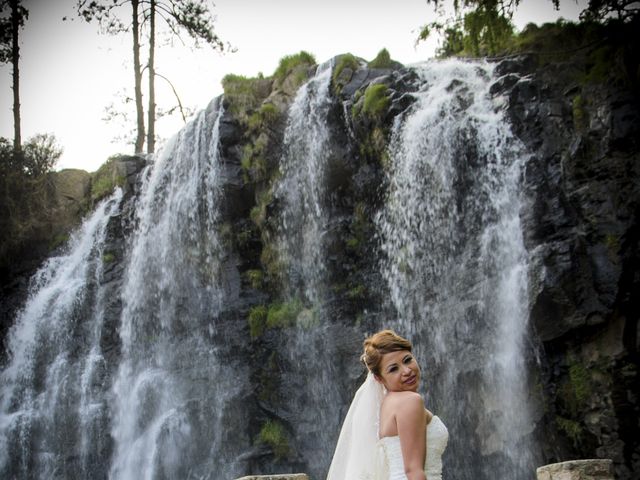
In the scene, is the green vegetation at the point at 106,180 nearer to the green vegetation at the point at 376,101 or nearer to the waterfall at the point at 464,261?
the green vegetation at the point at 376,101

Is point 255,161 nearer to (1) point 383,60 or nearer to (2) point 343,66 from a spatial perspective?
(2) point 343,66

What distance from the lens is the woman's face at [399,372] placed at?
3303 millimetres

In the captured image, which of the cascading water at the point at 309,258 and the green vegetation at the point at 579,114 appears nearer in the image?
the green vegetation at the point at 579,114

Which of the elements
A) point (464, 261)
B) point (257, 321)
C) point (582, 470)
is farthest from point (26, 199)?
point (582, 470)

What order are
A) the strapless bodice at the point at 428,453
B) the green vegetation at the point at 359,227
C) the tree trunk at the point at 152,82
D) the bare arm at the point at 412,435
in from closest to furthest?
the bare arm at the point at 412,435 → the strapless bodice at the point at 428,453 → the green vegetation at the point at 359,227 → the tree trunk at the point at 152,82

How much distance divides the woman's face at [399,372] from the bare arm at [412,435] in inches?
5.0

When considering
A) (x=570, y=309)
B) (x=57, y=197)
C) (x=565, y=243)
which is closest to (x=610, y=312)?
(x=570, y=309)

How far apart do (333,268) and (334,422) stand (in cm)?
319

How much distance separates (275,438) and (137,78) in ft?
51.1

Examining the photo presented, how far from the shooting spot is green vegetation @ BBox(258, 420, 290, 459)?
1370 cm

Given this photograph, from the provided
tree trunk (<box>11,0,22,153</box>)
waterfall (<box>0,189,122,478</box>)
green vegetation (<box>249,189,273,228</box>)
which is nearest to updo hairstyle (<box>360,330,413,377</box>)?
green vegetation (<box>249,189,273,228</box>)

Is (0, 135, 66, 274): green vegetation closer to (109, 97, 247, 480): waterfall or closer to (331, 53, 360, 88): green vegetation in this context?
(109, 97, 247, 480): waterfall

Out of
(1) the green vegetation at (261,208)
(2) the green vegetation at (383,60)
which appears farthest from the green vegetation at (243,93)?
(2) the green vegetation at (383,60)

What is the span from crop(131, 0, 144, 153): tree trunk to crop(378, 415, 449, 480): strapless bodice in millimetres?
21928
